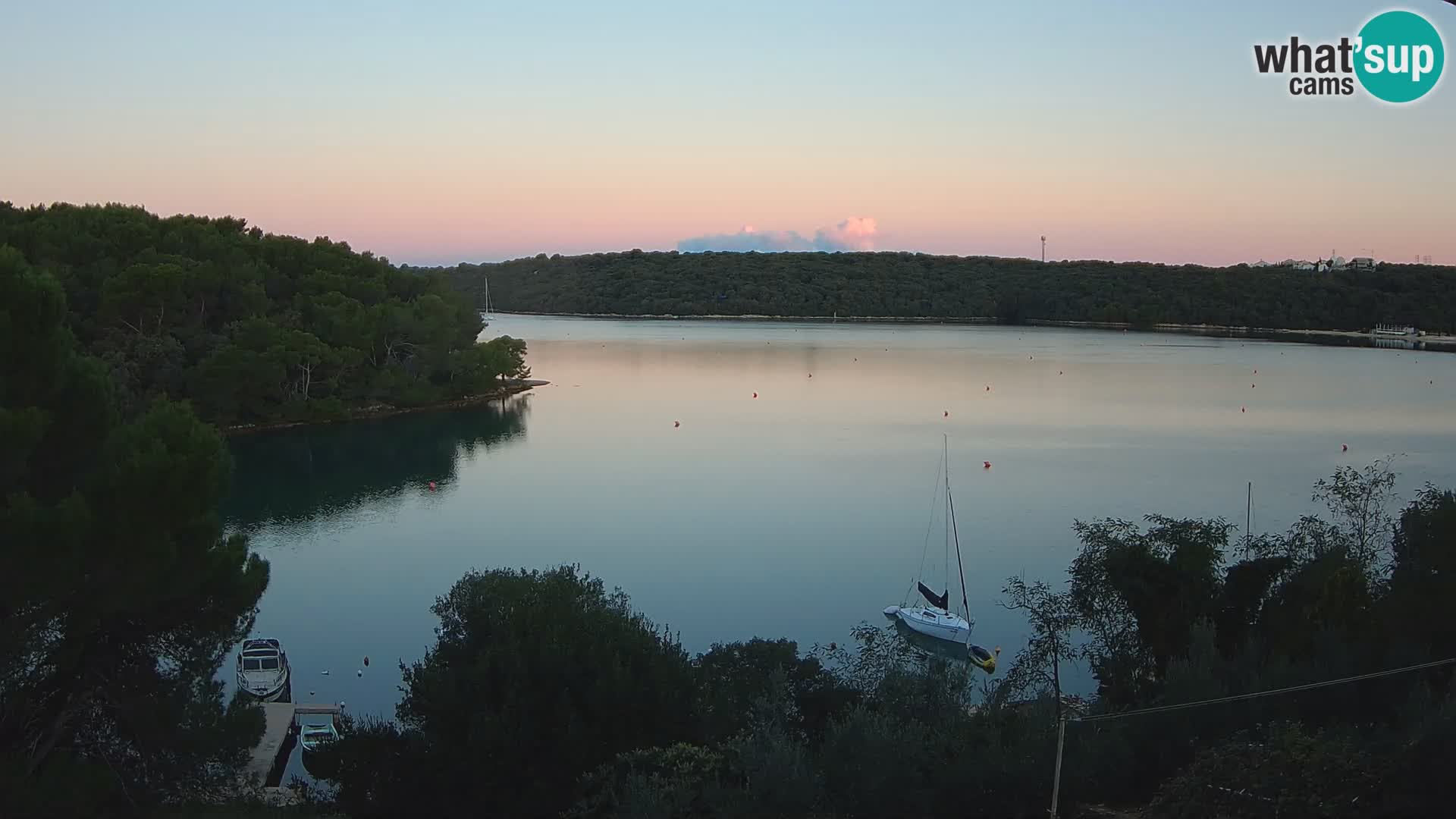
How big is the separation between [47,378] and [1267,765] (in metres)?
9.11

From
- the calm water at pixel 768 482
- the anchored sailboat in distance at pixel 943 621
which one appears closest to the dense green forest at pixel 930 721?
the anchored sailboat in distance at pixel 943 621

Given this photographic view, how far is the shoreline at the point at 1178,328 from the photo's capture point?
84688mm

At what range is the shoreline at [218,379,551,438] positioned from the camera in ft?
123

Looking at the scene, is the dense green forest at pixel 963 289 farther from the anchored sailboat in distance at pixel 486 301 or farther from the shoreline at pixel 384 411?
the shoreline at pixel 384 411

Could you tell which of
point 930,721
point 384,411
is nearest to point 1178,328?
point 384,411

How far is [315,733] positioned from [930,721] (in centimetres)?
694

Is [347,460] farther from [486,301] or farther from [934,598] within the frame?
[486,301]

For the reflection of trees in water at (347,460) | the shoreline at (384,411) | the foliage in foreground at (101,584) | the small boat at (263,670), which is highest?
the foliage in foreground at (101,584)

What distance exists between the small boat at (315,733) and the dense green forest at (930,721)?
727mm

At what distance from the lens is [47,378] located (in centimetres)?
830

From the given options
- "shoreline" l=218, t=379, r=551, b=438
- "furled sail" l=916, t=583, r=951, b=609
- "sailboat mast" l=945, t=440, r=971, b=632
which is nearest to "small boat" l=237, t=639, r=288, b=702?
"sailboat mast" l=945, t=440, r=971, b=632

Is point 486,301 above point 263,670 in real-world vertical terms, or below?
above

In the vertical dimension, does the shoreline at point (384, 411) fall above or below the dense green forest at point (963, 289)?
below

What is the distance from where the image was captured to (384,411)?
140ft
